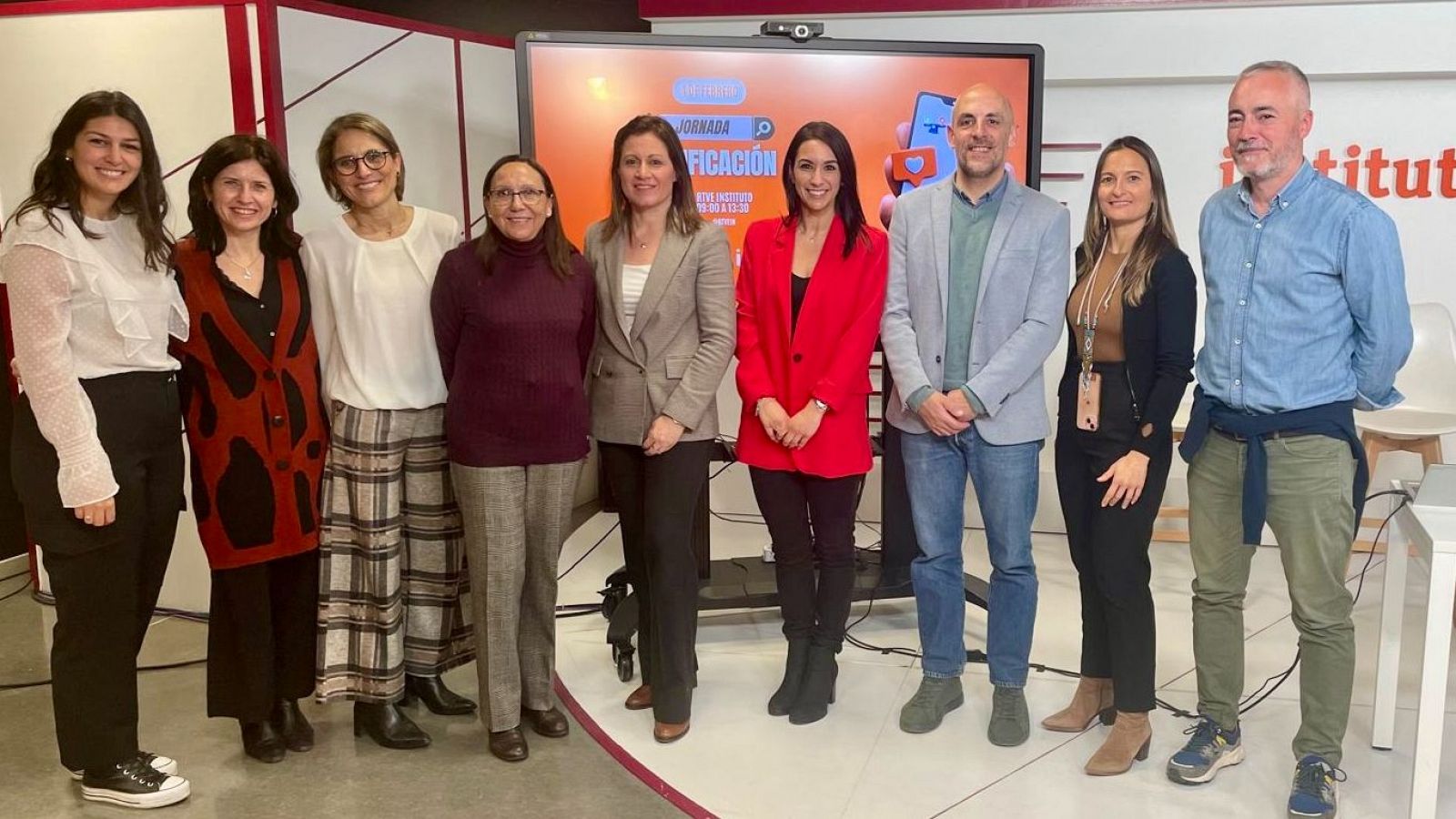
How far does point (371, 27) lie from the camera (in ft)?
12.2

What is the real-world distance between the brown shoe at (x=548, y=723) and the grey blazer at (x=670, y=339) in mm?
753

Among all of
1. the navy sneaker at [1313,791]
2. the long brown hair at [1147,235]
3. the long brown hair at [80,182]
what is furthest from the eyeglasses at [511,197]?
the navy sneaker at [1313,791]

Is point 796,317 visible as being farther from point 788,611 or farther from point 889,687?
point 889,687

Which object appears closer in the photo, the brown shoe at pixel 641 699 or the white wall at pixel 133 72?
the brown shoe at pixel 641 699

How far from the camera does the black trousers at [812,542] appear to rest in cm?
291

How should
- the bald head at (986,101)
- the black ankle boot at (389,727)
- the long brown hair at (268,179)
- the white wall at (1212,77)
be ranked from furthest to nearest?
the white wall at (1212,77), the black ankle boot at (389,727), the bald head at (986,101), the long brown hair at (268,179)

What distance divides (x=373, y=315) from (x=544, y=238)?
0.44 meters

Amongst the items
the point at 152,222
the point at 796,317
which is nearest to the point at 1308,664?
the point at 796,317

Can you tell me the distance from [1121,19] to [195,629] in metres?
4.11

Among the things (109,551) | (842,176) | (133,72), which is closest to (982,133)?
(842,176)

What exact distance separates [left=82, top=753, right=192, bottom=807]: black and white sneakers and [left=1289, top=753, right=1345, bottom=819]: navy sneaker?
8.34 ft

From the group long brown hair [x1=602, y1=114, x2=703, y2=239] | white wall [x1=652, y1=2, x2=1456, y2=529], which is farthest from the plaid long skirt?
white wall [x1=652, y1=2, x2=1456, y2=529]

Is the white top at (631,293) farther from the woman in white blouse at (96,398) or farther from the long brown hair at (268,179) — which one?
the woman in white blouse at (96,398)

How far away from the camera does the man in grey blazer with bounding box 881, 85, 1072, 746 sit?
2.73 meters
